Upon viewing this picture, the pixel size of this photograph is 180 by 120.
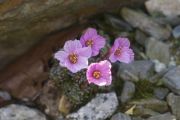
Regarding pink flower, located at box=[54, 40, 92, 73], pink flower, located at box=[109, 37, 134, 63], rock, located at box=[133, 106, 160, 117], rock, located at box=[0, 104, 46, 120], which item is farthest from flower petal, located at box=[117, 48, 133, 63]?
rock, located at box=[0, 104, 46, 120]

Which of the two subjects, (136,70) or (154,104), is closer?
(154,104)

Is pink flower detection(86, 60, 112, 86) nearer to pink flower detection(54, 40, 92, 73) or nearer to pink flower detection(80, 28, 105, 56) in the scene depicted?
pink flower detection(54, 40, 92, 73)

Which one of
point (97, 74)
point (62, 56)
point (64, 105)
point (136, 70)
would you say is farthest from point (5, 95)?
point (136, 70)

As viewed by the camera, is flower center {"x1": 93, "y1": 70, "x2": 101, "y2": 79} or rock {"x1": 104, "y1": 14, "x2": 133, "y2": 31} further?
rock {"x1": 104, "y1": 14, "x2": 133, "y2": 31}

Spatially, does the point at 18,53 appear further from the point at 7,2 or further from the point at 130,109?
the point at 130,109

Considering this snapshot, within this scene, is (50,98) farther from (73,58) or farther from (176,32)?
(176,32)

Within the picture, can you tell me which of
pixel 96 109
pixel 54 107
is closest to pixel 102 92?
pixel 96 109

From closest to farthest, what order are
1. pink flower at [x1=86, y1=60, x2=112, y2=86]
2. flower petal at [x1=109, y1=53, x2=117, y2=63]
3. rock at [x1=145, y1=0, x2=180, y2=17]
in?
pink flower at [x1=86, y1=60, x2=112, y2=86] → flower petal at [x1=109, y1=53, x2=117, y2=63] → rock at [x1=145, y1=0, x2=180, y2=17]
